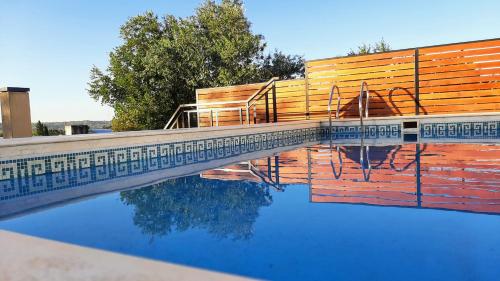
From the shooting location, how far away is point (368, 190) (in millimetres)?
2504

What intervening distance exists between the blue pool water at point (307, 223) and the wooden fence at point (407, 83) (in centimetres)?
529

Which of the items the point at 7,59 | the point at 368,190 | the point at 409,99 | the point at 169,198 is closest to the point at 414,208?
the point at 368,190

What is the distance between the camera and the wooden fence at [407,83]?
7633mm

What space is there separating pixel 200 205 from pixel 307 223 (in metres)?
0.76

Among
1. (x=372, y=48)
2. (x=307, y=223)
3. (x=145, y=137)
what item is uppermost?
(x=372, y=48)

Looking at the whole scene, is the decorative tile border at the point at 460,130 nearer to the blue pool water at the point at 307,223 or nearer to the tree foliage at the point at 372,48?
the blue pool water at the point at 307,223

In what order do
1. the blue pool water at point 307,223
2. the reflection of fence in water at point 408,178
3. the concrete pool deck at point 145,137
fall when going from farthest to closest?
the concrete pool deck at point 145,137 → the reflection of fence in water at point 408,178 → the blue pool water at point 307,223

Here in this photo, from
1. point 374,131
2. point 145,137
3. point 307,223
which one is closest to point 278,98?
point 374,131

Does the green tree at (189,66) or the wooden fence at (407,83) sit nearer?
the wooden fence at (407,83)

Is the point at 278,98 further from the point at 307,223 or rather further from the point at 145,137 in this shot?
the point at 307,223

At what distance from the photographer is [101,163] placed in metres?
4.07

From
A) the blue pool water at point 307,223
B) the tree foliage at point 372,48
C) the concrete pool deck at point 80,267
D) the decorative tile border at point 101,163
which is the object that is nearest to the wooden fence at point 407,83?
the decorative tile border at point 101,163

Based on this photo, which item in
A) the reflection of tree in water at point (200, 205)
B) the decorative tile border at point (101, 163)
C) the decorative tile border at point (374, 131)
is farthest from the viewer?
the decorative tile border at point (374, 131)

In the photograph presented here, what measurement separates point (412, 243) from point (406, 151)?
3.42 m
